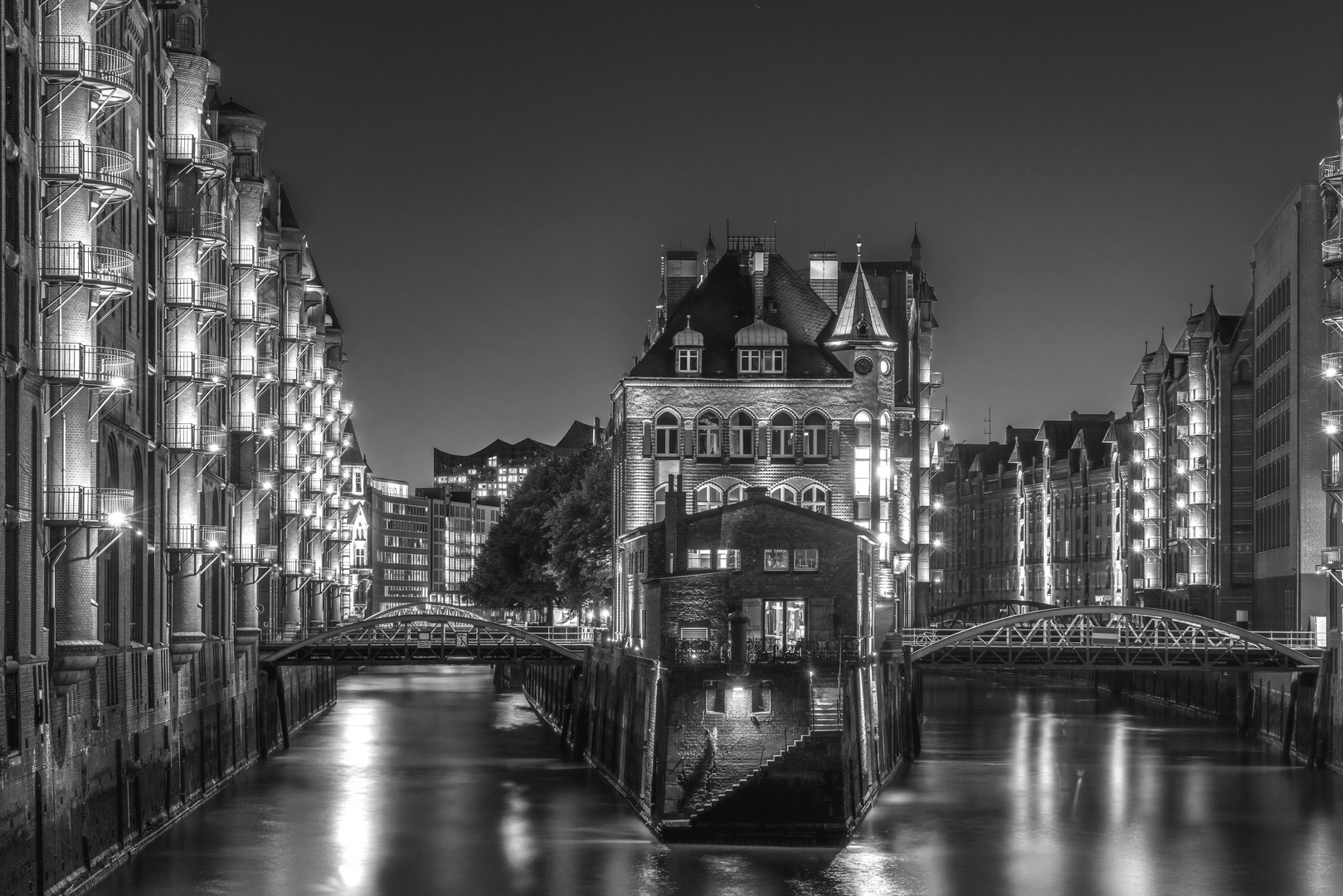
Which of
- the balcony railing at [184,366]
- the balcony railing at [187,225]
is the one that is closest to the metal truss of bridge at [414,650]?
the balcony railing at [184,366]

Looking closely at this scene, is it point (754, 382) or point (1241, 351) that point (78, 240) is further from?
point (1241, 351)

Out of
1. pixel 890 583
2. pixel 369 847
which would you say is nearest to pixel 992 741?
pixel 890 583

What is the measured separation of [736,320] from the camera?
79438 mm

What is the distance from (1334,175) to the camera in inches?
2445

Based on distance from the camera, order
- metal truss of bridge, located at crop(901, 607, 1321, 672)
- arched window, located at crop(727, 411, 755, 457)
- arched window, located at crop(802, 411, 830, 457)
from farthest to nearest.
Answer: arched window, located at crop(802, 411, 830, 457) → arched window, located at crop(727, 411, 755, 457) → metal truss of bridge, located at crop(901, 607, 1321, 672)

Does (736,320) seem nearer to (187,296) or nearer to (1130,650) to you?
(1130,650)

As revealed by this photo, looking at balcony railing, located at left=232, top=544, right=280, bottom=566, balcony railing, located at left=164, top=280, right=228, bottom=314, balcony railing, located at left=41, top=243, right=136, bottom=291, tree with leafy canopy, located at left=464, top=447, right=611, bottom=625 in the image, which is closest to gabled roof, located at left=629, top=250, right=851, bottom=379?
tree with leafy canopy, located at left=464, top=447, right=611, bottom=625

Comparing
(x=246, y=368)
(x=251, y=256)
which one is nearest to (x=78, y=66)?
(x=246, y=368)

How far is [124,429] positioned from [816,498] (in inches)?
1419

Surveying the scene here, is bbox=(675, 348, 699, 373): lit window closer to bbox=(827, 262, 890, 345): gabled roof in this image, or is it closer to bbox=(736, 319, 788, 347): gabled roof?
bbox=(736, 319, 788, 347): gabled roof

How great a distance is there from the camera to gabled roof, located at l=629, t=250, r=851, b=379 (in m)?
77.6

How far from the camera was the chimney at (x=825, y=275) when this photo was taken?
286 feet

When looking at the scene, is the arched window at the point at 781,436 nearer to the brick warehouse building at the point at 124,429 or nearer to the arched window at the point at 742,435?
the arched window at the point at 742,435

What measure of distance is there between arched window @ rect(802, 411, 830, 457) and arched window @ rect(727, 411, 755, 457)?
2.01 metres
